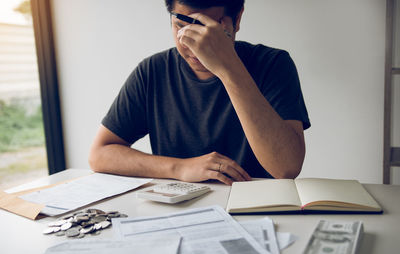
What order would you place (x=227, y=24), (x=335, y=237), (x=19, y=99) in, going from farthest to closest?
(x=19, y=99), (x=227, y=24), (x=335, y=237)

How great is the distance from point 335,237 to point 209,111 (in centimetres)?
77

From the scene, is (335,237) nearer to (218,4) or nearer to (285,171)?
(285,171)

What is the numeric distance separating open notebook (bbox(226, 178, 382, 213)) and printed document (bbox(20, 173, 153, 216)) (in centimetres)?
31

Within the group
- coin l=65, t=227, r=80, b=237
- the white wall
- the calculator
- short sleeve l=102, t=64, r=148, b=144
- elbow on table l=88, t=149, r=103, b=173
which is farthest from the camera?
the white wall

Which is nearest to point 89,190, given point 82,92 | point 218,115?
point 218,115

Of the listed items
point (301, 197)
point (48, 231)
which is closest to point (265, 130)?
point (301, 197)

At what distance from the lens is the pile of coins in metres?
0.73

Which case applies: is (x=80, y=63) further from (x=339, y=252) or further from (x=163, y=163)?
(x=339, y=252)

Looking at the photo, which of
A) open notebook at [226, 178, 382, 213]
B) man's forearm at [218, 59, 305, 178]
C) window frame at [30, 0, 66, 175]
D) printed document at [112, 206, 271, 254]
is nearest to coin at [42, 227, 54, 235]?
printed document at [112, 206, 271, 254]

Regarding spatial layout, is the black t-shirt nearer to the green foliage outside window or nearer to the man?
the man

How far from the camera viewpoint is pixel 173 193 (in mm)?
898

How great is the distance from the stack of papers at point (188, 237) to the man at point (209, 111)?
0.28 meters

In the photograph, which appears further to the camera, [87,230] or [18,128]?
[18,128]

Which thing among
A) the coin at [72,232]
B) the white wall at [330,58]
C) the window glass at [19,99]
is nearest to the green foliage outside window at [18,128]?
the window glass at [19,99]
